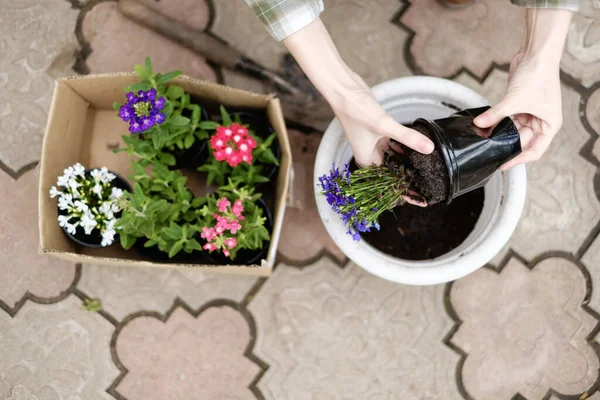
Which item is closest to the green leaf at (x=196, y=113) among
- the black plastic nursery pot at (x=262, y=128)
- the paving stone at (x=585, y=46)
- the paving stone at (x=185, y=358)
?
the black plastic nursery pot at (x=262, y=128)

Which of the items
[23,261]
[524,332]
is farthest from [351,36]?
[23,261]

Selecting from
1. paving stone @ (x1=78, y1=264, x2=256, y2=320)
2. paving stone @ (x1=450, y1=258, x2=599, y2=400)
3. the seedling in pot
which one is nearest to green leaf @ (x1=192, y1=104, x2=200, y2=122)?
the seedling in pot

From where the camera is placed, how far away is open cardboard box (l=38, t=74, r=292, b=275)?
3.73 feet

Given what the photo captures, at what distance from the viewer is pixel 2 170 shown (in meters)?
1.45

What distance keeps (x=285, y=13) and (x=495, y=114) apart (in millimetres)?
434

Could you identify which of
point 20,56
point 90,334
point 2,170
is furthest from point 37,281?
point 20,56

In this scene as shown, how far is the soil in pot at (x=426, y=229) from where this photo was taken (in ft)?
3.97

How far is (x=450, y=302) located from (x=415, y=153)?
2.36 ft

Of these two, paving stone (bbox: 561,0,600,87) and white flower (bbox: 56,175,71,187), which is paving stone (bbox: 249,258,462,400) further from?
paving stone (bbox: 561,0,600,87)

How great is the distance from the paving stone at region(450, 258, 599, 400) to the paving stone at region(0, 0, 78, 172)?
56.3 inches

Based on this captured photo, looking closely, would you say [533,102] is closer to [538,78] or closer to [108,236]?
[538,78]

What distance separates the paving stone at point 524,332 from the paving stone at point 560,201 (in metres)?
0.08

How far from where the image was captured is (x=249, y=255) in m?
1.25

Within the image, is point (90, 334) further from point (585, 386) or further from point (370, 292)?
point (585, 386)
